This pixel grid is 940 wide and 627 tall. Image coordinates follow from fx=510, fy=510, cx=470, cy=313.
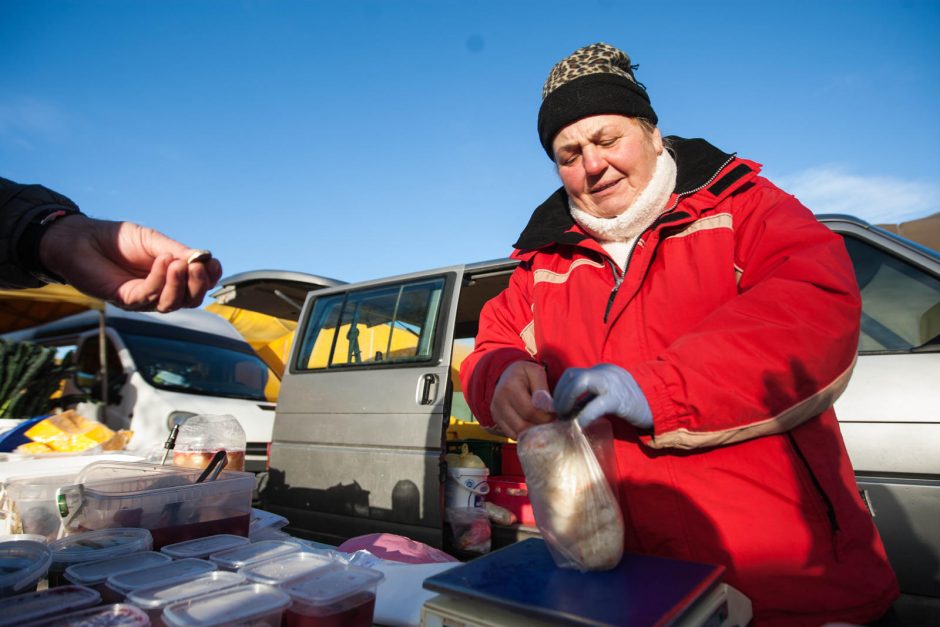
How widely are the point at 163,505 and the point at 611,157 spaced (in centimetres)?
169

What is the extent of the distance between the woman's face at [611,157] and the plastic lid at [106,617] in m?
1.63

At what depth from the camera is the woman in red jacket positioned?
1.17m

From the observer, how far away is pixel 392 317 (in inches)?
156

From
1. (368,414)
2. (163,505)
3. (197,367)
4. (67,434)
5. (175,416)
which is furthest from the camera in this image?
(197,367)

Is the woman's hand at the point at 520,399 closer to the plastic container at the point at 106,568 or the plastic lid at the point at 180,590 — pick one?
the plastic lid at the point at 180,590

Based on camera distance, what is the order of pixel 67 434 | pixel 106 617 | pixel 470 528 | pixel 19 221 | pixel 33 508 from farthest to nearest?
pixel 470 528 → pixel 67 434 → pixel 19 221 → pixel 33 508 → pixel 106 617

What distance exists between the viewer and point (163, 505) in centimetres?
134

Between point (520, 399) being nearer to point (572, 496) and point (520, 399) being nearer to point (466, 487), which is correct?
point (572, 496)

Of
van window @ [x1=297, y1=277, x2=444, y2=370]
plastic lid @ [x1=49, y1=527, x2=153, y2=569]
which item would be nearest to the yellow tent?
van window @ [x1=297, y1=277, x2=444, y2=370]

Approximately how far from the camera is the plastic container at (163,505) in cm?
132

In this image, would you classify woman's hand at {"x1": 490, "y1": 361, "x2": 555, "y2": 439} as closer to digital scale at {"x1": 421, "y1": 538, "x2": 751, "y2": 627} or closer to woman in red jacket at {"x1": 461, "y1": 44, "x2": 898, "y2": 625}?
woman in red jacket at {"x1": 461, "y1": 44, "x2": 898, "y2": 625}

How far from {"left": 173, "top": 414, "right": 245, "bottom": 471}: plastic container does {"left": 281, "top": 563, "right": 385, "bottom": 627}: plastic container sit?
36.4 inches

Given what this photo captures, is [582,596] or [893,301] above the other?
[893,301]

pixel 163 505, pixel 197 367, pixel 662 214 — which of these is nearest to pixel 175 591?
pixel 163 505
